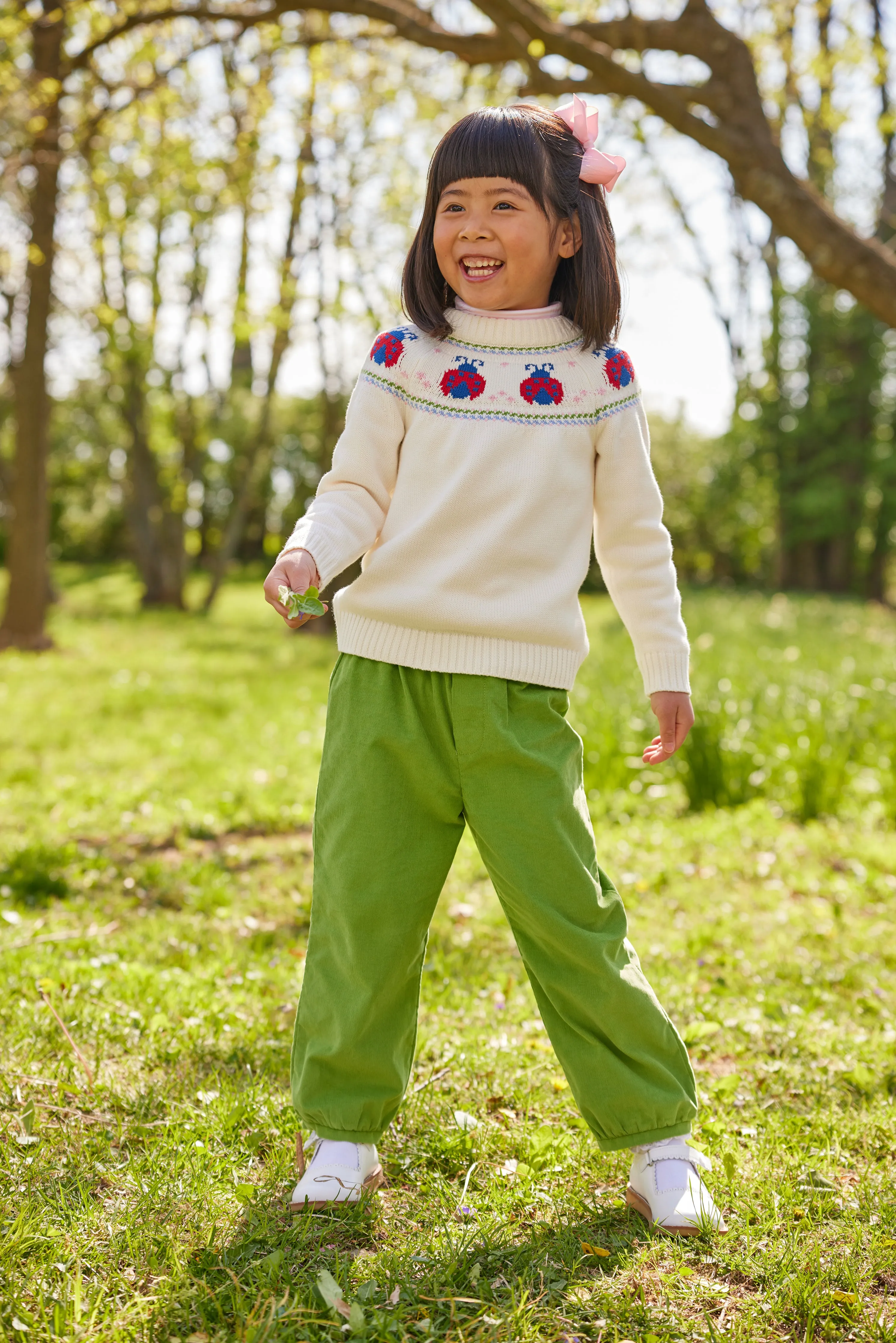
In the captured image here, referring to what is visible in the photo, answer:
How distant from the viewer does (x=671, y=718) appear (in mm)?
2127

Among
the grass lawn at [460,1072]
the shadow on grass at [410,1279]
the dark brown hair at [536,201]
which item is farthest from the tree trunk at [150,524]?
the shadow on grass at [410,1279]

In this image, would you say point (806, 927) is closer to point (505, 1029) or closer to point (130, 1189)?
point (505, 1029)

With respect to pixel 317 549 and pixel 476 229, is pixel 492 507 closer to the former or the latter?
pixel 317 549

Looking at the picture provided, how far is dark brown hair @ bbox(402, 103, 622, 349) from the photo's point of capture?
204 centimetres

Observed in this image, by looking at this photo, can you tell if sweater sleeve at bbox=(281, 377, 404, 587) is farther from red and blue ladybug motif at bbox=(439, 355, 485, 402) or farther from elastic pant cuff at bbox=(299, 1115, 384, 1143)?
elastic pant cuff at bbox=(299, 1115, 384, 1143)

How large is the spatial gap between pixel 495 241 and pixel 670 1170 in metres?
1.82

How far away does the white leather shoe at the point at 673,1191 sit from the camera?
193 centimetres

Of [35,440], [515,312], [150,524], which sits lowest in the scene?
[515,312]

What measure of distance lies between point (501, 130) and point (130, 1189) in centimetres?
215

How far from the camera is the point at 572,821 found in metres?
2.01

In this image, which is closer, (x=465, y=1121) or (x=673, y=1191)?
(x=673, y=1191)

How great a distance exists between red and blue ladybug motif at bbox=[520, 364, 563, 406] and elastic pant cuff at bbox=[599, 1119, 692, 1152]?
4.65ft

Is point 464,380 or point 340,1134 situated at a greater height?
point 464,380

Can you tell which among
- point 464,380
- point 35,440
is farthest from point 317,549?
point 35,440
